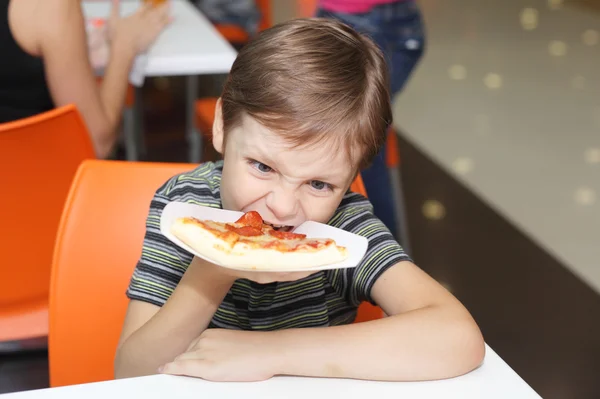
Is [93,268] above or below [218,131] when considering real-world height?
below

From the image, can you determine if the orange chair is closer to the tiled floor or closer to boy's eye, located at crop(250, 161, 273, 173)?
boy's eye, located at crop(250, 161, 273, 173)

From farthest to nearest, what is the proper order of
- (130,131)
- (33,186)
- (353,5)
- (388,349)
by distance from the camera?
(130,131), (353,5), (33,186), (388,349)

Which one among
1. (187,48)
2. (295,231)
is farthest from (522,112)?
(295,231)

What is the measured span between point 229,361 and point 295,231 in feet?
0.73

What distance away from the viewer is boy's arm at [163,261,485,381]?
0.90m

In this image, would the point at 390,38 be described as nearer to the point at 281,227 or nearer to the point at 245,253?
the point at 281,227

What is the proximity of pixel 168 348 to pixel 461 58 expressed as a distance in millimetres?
4830

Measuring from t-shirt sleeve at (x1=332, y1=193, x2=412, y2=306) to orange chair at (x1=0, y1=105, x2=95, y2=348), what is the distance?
0.57m

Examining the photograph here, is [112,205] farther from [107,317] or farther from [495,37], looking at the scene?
[495,37]

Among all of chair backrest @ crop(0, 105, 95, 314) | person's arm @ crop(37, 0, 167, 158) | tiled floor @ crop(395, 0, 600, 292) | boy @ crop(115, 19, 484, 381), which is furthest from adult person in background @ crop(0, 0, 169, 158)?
tiled floor @ crop(395, 0, 600, 292)

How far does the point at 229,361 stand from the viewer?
896mm

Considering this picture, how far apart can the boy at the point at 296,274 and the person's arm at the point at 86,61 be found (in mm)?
690

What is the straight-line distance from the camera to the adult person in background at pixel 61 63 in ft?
5.67

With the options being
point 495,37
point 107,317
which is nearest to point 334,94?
point 107,317
